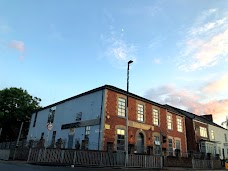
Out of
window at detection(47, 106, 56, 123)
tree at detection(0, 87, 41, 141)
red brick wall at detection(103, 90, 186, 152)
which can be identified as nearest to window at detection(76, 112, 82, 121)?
red brick wall at detection(103, 90, 186, 152)

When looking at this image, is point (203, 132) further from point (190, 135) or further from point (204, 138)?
point (190, 135)

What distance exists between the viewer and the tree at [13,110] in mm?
41000

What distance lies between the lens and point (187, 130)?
36469mm

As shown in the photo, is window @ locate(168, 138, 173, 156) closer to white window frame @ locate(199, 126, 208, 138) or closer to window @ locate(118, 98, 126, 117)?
window @ locate(118, 98, 126, 117)

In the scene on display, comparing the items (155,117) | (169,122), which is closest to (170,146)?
(169,122)

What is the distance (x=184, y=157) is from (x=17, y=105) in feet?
111

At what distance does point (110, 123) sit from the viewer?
22.0m

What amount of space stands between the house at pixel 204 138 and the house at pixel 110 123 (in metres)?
4.10

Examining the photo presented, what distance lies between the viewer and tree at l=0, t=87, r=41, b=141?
41000mm

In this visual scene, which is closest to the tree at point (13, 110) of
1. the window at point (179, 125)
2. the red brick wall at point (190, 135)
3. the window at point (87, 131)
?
the window at point (87, 131)

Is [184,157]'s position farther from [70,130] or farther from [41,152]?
[41,152]

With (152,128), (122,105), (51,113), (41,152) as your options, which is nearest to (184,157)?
(152,128)

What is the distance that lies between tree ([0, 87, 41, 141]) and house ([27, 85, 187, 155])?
12535 millimetres

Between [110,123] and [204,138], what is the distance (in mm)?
23200
